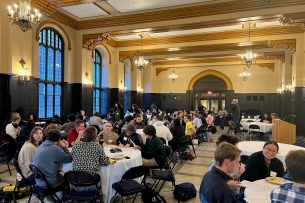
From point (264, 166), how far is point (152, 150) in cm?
188

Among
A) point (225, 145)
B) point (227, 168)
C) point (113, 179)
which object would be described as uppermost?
point (225, 145)

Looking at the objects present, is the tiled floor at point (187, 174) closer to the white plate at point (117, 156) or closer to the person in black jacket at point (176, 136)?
the person in black jacket at point (176, 136)

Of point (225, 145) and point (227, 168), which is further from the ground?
point (225, 145)

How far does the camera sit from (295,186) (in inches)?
64.7

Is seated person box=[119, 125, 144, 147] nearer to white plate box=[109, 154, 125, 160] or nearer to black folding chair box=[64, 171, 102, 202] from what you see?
white plate box=[109, 154, 125, 160]

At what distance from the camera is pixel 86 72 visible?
→ 407 inches

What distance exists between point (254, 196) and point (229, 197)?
67cm

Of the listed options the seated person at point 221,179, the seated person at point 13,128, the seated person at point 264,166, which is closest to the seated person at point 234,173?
the seated person at point 264,166

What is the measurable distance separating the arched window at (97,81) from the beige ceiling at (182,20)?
3.44 feet

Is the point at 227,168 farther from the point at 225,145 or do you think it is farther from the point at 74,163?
the point at 74,163

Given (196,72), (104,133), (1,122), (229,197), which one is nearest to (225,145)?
(229,197)

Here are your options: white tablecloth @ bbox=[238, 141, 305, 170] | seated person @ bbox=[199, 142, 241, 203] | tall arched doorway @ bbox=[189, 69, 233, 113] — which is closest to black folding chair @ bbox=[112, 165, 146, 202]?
seated person @ bbox=[199, 142, 241, 203]

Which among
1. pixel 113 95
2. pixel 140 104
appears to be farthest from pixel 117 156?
pixel 140 104

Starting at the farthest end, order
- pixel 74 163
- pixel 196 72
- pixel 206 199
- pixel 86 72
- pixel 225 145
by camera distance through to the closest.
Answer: pixel 196 72
pixel 86 72
pixel 74 163
pixel 225 145
pixel 206 199
